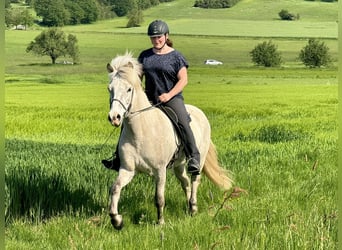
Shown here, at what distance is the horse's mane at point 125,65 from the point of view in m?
5.11

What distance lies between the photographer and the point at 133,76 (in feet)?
17.0

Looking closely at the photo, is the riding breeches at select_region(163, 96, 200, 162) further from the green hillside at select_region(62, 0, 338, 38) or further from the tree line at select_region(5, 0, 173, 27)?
the green hillside at select_region(62, 0, 338, 38)

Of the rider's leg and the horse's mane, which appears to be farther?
the rider's leg

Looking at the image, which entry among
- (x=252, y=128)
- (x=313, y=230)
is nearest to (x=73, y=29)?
(x=252, y=128)

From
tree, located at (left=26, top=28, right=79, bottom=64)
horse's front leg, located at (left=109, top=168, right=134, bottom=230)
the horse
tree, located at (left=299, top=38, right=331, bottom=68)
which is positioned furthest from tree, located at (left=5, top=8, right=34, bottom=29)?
horse's front leg, located at (left=109, top=168, right=134, bottom=230)

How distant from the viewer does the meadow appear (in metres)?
5.16

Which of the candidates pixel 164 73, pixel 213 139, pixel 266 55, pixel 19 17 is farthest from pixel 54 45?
pixel 164 73

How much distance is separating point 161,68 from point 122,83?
0.69m

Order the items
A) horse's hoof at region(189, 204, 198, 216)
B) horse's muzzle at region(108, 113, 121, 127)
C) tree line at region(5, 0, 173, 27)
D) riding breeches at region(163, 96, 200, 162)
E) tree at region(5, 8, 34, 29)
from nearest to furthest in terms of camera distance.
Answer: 1. horse's muzzle at region(108, 113, 121, 127)
2. riding breeches at region(163, 96, 200, 162)
3. horse's hoof at region(189, 204, 198, 216)
4. tree line at region(5, 0, 173, 27)
5. tree at region(5, 8, 34, 29)

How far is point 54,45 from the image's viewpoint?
938 inches

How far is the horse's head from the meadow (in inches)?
38.2

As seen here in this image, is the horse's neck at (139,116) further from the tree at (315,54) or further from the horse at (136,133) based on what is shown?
the tree at (315,54)

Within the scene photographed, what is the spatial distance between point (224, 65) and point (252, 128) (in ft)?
38.7

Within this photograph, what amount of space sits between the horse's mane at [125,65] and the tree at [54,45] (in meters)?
18.7
